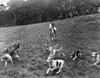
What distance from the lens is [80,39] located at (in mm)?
19578

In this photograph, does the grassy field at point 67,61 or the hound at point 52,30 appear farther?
the hound at point 52,30

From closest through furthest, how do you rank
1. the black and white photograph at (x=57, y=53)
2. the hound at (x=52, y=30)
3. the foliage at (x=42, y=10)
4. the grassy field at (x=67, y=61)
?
the grassy field at (x=67, y=61)
the black and white photograph at (x=57, y=53)
the hound at (x=52, y=30)
the foliage at (x=42, y=10)

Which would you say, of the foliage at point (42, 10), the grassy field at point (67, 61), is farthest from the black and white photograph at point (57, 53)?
the foliage at point (42, 10)

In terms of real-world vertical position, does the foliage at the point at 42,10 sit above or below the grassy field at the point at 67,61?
above

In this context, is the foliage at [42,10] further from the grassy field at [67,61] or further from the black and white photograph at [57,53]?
the grassy field at [67,61]

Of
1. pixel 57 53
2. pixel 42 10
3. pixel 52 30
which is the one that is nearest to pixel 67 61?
pixel 57 53


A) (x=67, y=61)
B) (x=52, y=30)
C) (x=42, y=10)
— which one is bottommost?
(x=67, y=61)

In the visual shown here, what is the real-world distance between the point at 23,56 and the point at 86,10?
3287 centimetres

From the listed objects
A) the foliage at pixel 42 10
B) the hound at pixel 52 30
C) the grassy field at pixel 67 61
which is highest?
the foliage at pixel 42 10

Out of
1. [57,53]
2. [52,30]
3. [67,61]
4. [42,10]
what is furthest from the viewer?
[42,10]

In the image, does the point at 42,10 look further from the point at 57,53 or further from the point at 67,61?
the point at 67,61

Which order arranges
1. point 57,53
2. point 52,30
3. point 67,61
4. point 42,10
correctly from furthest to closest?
point 42,10 → point 52,30 → point 57,53 → point 67,61

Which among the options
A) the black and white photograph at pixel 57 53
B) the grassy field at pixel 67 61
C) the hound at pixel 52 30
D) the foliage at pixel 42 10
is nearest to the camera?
the grassy field at pixel 67 61

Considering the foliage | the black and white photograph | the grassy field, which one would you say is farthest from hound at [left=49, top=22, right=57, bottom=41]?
the foliage
